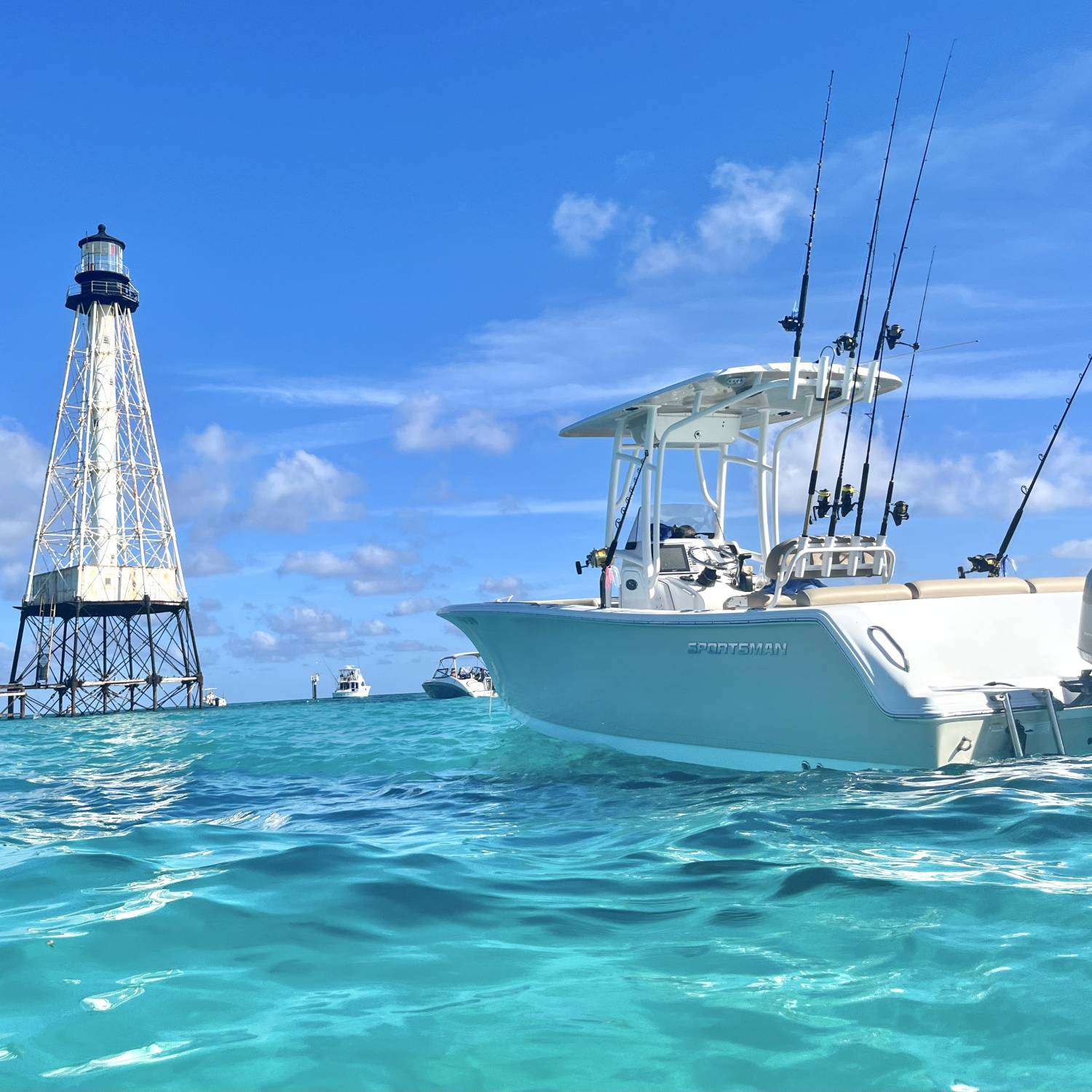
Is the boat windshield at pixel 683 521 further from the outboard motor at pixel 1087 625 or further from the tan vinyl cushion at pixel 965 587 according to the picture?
the outboard motor at pixel 1087 625

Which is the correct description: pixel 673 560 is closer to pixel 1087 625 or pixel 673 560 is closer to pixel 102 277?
pixel 1087 625

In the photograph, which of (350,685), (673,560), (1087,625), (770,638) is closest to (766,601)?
(770,638)

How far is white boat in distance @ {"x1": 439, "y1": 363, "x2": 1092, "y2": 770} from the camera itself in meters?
7.00

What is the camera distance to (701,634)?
8.14m

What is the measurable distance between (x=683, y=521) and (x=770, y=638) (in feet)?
12.4

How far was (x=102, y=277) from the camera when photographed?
4794 cm

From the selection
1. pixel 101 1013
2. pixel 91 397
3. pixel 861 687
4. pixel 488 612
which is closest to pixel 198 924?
pixel 101 1013

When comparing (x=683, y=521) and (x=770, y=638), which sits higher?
(x=683, y=521)

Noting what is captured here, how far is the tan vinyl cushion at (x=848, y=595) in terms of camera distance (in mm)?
7613

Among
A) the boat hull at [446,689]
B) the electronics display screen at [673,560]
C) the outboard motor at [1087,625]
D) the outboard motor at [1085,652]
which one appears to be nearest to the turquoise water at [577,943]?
the outboard motor at [1085,652]

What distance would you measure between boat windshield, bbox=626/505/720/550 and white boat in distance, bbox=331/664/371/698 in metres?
61.2

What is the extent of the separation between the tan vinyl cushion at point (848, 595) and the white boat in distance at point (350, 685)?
64806 mm

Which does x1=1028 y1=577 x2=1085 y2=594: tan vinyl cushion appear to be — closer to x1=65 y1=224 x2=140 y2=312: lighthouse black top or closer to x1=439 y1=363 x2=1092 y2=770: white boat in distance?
x1=439 y1=363 x2=1092 y2=770: white boat in distance

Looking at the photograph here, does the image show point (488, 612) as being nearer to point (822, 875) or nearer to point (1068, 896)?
point (822, 875)
